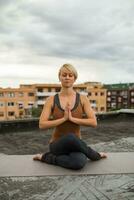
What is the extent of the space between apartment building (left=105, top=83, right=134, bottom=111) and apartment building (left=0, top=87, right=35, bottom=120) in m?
21.2

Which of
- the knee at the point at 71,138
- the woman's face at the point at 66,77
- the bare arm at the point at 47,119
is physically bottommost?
the knee at the point at 71,138

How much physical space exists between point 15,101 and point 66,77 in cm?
3425

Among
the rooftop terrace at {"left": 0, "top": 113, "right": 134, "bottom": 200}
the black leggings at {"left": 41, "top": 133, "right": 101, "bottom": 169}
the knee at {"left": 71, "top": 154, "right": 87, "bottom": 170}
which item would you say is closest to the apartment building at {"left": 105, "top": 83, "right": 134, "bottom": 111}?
the rooftop terrace at {"left": 0, "top": 113, "right": 134, "bottom": 200}

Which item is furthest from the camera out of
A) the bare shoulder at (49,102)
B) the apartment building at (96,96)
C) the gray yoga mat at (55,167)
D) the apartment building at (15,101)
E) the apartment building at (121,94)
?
the apartment building at (121,94)

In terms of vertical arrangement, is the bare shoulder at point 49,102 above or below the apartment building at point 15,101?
above

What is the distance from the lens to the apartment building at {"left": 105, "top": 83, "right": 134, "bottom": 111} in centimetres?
5555

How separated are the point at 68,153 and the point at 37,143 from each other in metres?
3.07

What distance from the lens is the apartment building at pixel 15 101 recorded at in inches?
1421

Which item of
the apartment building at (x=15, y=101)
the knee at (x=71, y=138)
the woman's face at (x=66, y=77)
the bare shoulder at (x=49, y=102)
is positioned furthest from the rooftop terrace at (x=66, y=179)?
the apartment building at (x=15, y=101)

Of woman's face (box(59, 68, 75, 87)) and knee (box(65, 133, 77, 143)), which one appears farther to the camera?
woman's face (box(59, 68, 75, 87))

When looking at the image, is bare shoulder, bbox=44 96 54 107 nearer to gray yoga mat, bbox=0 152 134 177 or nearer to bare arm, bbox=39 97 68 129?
bare arm, bbox=39 97 68 129

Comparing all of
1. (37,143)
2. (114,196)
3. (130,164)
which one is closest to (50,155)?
(130,164)

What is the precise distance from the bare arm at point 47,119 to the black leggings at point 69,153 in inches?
4.4

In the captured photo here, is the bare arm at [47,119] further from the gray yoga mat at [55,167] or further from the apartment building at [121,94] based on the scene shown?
the apartment building at [121,94]
